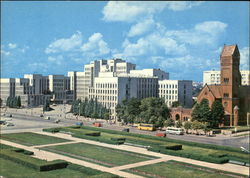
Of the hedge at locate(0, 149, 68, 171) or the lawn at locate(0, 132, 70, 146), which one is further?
the lawn at locate(0, 132, 70, 146)

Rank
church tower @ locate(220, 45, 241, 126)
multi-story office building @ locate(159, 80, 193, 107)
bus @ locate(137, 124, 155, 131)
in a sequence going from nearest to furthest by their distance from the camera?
bus @ locate(137, 124, 155, 131) < church tower @ locate(220, 45, 241, 126) < multi-story office building @ locate(159, 80, 193, 107)

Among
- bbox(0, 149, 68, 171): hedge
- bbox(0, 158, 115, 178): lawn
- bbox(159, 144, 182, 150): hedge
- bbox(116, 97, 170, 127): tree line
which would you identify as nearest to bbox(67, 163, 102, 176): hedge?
bbox(0, 158, 115, 178): lawn

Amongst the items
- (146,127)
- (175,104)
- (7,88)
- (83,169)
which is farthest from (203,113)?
(7,88)

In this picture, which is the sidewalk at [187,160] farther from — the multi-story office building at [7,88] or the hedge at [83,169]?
the multi-story office building at [7,88]

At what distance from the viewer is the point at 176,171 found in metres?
37.2

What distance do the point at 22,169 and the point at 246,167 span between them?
27.0 metres

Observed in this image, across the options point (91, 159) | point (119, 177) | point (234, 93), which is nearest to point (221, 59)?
point (234, 93)

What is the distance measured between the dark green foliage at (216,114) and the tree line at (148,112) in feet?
34.8

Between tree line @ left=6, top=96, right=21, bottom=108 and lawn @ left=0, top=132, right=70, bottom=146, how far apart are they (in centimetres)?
8450

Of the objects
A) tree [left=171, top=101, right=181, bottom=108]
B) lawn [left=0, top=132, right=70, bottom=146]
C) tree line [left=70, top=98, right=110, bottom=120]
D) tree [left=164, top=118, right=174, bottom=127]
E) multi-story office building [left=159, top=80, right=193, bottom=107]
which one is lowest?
lawn [left=0, top=132, right=70, bottom=146]

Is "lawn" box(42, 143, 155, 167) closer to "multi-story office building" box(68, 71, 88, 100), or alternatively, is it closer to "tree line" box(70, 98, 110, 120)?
"tree line" box(70, 98, 110, 120)

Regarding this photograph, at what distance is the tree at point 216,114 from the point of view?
7456 cm

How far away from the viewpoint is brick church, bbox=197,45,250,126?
8250 cm

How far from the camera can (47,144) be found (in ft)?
173
